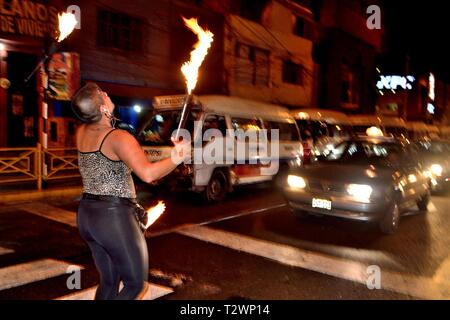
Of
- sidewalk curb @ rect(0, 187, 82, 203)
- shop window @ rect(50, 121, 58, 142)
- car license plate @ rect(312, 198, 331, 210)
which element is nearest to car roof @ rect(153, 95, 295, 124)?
sidewalk curb @ rect(0, 187, 82, 203)

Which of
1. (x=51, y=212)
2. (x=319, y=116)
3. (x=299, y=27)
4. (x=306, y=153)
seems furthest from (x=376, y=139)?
(x=299, y=27)

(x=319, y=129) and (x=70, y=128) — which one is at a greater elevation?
(x=319, y=129)

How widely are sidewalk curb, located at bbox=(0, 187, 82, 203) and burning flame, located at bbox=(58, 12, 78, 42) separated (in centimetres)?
447

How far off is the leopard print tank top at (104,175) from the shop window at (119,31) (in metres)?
13.9

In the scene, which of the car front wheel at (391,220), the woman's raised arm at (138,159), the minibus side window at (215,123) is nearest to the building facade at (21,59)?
the minibus side window at (215,123)

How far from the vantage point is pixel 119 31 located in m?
16.6

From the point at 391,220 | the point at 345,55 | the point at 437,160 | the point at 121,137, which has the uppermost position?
the point at 345,55

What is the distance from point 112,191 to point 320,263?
149 inches

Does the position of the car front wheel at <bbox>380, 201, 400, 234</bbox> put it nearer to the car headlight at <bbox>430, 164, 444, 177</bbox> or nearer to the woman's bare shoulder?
the woman's bare shoulder

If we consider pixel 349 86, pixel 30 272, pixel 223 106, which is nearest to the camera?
pixel 30 272

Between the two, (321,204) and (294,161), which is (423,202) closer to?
(321,204)
